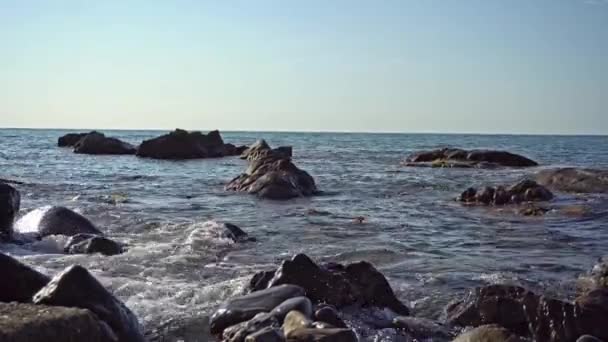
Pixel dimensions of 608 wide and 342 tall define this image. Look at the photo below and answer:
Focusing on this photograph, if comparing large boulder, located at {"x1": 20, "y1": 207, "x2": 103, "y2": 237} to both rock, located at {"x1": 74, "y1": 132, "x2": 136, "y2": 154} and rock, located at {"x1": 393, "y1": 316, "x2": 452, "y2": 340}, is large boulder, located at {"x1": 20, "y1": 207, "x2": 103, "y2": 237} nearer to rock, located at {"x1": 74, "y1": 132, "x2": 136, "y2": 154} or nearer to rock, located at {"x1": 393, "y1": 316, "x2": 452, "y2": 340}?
rock, located at {"x1": 393, "y1": 316, "x2": 452, "y2": 340}

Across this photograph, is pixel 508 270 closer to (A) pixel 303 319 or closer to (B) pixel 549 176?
(A) pixel 303 319

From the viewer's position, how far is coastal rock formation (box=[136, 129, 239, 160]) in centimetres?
Result: 4562

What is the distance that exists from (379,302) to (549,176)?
17.9 meters

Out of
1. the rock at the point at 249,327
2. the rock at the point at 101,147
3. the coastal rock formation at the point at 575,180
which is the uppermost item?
the coastal rock formation at the point at 575,180

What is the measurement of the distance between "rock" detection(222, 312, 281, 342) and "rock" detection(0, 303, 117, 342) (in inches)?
49.4

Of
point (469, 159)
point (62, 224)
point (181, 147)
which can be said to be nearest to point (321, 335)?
point (62, 224)

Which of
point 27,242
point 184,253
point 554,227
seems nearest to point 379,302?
point 184,253

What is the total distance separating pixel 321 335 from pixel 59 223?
8.37 meters

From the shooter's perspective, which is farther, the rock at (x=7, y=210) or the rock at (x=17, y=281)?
the rock at (x=7, y=210)

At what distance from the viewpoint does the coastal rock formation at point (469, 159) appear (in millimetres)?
36500

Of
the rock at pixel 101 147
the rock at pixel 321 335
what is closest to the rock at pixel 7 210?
the rock at pixel 321 335

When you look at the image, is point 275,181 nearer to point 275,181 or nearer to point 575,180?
point 275,181

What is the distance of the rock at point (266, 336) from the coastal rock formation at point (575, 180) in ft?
59.3

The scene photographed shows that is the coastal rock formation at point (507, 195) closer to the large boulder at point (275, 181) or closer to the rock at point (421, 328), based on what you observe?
the large boulder at point (275, 181)
